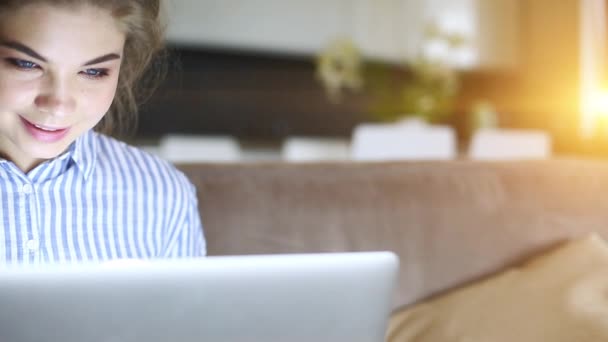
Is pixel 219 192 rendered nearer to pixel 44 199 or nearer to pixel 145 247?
pixel 145 247

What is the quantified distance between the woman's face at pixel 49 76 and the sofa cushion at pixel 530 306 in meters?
0.71

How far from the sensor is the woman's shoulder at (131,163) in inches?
50.6

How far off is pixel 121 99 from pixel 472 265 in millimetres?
815

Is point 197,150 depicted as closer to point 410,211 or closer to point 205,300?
point 410,211

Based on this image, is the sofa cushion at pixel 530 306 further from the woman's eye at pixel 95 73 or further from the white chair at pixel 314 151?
the white chair at pixel 314 151

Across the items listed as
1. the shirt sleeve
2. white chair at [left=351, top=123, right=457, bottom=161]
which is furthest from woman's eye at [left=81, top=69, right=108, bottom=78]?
white chair at [left=351, top=123, right=457, bottom=161]

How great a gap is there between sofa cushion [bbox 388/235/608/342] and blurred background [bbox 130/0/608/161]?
6.43 ft

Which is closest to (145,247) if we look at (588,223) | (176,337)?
(176,337)

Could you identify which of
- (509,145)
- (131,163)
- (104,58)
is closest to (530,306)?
→ (131,163)

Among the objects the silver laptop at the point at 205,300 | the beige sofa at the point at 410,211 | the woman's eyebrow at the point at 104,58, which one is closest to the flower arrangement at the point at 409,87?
the beige sofa at the point at 410,211

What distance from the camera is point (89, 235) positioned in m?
1.21

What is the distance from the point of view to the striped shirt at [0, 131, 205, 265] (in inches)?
45.0

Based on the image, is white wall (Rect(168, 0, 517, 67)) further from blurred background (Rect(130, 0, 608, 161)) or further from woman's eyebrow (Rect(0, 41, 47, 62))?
woman's eyebrow (Rect(0, 41, 47, 62))

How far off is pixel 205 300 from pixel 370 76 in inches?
112
